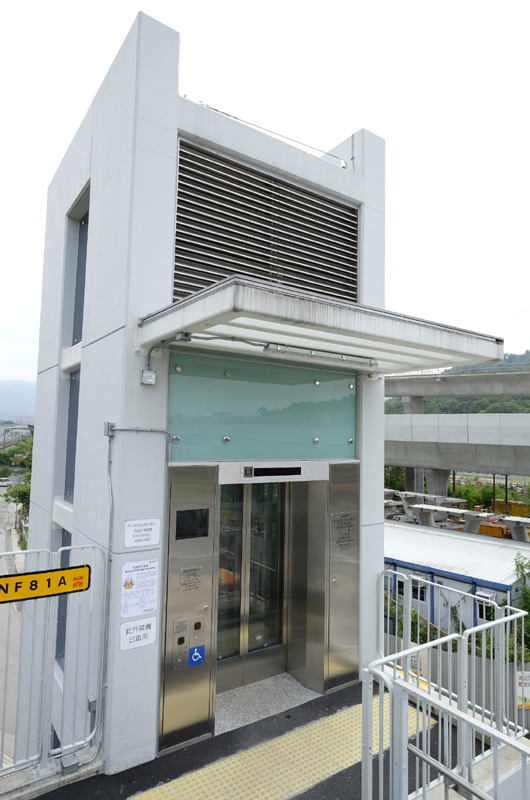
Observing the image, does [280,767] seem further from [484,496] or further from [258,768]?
[484,496]

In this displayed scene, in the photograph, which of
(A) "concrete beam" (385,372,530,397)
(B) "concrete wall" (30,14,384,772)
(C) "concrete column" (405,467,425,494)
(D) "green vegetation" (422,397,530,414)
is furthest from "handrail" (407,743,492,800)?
(D) "green vegetation" (422,397,530,414)

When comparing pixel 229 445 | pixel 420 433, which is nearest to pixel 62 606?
pixel 229 445

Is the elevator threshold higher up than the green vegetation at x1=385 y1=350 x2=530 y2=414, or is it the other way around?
the green vegetation at x1=385 y1=350 x2=530 y2=414

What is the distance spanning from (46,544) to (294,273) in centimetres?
469

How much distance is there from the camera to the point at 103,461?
4.35 m

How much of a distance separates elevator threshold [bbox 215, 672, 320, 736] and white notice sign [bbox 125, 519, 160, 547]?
6.16 feet

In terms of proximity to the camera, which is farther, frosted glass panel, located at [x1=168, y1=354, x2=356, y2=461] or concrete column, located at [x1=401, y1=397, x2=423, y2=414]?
concrete column, located at [x1=401, y1=397, x2=423, y2=414]

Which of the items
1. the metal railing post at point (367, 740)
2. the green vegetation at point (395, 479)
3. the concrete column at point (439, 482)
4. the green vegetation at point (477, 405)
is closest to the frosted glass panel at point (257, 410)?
the metal railing post at point (367, 740)

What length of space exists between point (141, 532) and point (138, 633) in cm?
81

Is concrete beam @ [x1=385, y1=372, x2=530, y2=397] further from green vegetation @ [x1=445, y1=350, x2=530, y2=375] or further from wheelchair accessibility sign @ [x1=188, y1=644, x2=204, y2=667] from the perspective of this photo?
wheelchair accessibility sign @ [x1=188, y1=644, x2=204, y2=667]

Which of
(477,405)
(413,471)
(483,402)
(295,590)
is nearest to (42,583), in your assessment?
(295,590)

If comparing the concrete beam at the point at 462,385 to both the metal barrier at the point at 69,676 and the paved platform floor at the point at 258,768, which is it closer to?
the paved platform floor at the point at 258,768

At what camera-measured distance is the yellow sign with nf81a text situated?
3.42 metres

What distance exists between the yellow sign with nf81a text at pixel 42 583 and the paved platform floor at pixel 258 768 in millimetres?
1443
